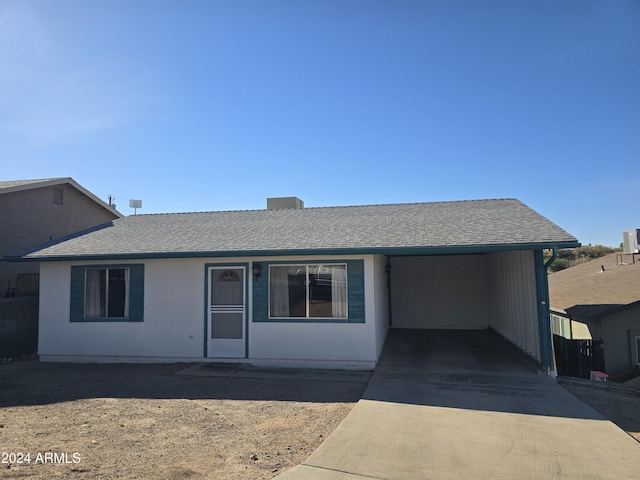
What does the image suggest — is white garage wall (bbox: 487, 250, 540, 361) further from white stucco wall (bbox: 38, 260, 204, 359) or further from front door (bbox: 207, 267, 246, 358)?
white stucco wall (bbox: 38, 260, 204, 359)

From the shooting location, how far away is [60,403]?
6.81 meters

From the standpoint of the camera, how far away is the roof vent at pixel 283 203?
50.2ft

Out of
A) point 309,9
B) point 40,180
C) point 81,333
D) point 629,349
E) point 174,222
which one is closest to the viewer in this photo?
point 309,9

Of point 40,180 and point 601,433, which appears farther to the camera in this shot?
point 40,180

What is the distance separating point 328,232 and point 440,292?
A: 6.44m

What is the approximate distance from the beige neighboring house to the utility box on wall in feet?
66.6

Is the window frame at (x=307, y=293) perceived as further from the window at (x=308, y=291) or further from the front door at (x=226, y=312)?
the front door at (x=226, y=312)

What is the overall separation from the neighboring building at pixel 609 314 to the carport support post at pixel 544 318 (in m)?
3.84

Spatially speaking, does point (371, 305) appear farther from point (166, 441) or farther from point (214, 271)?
point (166, 441)

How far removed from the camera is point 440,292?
48.6 feet

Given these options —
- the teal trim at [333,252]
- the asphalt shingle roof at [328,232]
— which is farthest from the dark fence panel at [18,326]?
the asphalt shingle roof at [328,232]

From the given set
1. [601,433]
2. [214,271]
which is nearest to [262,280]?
[214,271]

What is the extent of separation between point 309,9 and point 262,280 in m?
6.22

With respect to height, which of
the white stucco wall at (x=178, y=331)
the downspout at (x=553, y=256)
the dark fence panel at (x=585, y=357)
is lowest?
the dark fence panel at (x=585, y=357)
